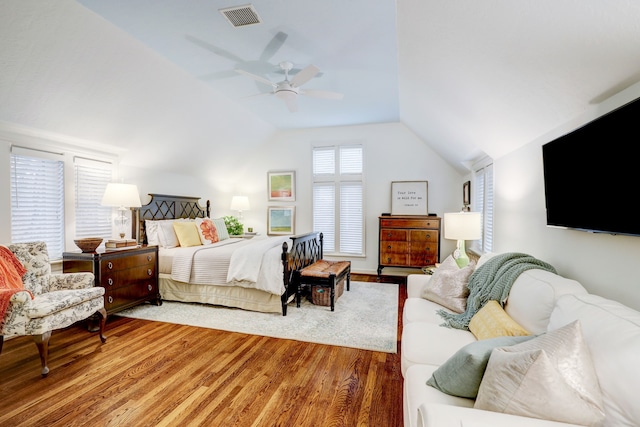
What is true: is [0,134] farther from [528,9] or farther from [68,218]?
[528,9]

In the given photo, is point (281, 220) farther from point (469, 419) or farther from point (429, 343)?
point (469, 419)

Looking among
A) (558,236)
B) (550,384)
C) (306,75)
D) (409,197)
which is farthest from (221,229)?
(550,384)

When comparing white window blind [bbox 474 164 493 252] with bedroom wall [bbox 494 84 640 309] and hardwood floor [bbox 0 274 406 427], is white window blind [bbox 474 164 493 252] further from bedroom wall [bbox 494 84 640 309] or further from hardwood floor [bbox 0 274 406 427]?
hardwood floor [bbox 0 274 406 427]

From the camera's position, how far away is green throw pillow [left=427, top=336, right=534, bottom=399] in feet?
4.16

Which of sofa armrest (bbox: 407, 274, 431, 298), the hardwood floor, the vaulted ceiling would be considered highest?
the vaulted ceiling

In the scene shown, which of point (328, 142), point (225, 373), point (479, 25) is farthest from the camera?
point (328, 142)

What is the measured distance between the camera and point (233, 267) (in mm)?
3848

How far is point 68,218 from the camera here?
3.63 metres

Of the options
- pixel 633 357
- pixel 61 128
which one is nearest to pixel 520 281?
pixel 633 357

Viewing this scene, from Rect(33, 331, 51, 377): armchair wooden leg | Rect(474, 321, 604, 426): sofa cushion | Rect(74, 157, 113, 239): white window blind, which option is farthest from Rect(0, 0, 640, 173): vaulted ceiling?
Rect(33, 331, 51, 377): armchair wooden leg

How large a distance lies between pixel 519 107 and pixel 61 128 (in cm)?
452

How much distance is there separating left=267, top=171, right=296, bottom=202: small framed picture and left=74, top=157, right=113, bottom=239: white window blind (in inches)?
121

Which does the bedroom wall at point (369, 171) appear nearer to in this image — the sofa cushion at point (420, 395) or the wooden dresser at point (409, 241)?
the wooden dresser at point (409, 241)

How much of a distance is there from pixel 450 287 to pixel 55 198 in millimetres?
4399
